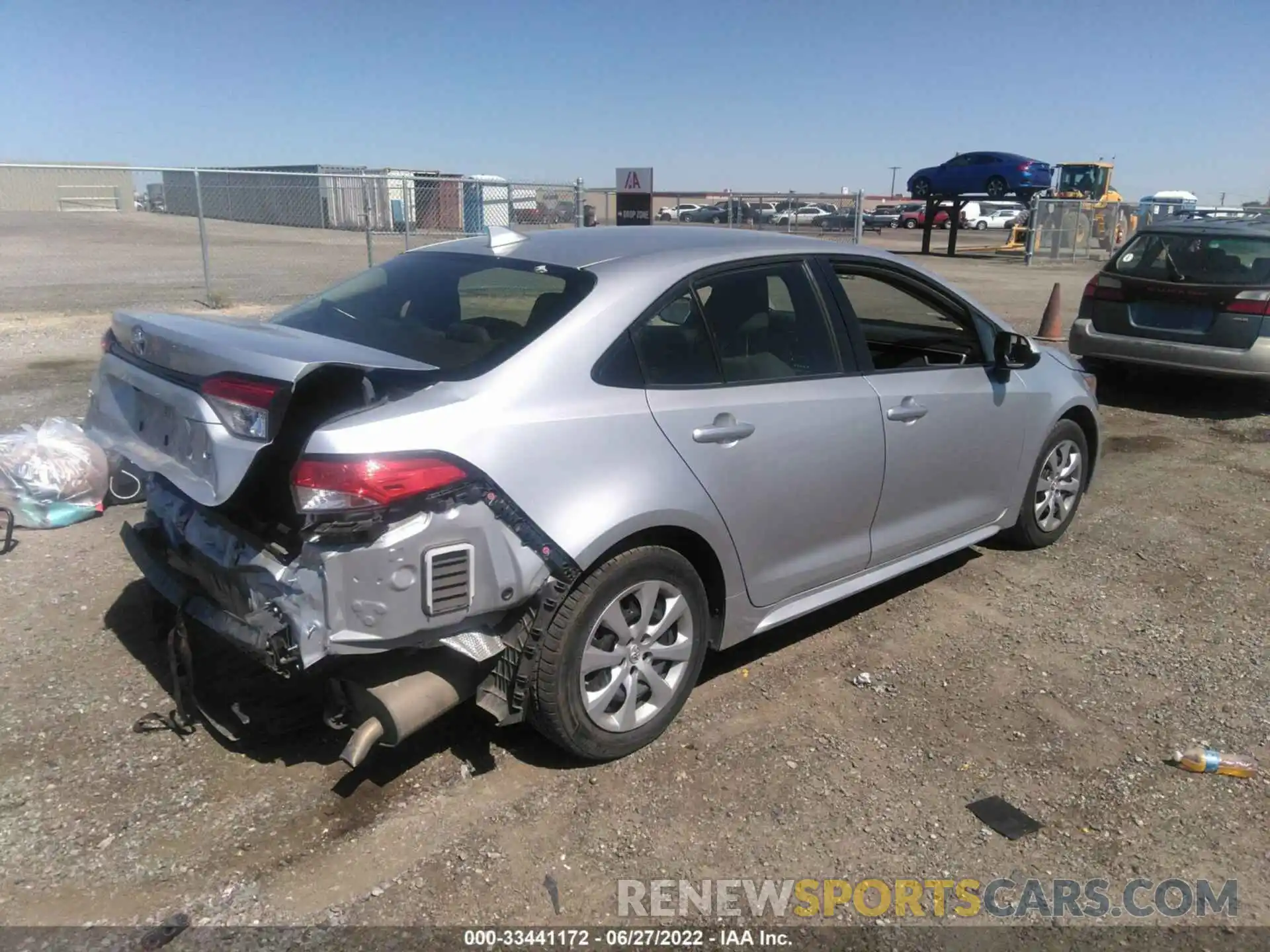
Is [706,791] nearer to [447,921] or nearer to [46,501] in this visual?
[447,921]

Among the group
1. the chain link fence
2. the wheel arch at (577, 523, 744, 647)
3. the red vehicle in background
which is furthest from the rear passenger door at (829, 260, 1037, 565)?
the red vehicle in background

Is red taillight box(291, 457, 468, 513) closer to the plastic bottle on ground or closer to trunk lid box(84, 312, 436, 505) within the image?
trunk lid box(84, 312, 436, 505)

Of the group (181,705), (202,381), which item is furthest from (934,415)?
(181,705)

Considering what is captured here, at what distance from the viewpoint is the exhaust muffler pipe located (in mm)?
2805

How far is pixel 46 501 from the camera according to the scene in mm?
5203

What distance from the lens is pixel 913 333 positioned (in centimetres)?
507

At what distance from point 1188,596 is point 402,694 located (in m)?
3.95

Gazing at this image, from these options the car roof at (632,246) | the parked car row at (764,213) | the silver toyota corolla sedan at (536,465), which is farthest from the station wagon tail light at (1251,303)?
the parked car row at (764,213)

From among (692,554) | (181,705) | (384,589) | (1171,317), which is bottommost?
(181,705)

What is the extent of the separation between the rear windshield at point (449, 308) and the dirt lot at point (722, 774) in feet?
4.49

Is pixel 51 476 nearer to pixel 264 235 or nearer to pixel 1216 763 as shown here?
pixel 1216 763

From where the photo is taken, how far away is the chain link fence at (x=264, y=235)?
1458 cm

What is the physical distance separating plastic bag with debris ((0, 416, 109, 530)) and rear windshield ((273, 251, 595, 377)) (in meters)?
2.18

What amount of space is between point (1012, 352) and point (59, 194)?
5436 centimetres
